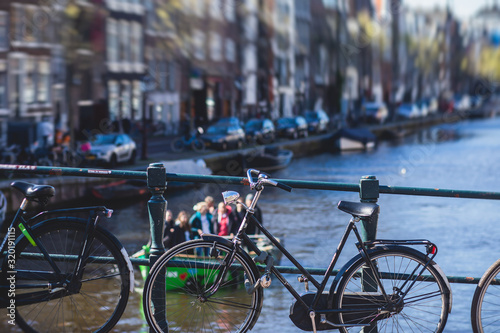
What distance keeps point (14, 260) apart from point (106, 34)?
2921cm

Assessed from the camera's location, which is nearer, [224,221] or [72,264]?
[72,264]

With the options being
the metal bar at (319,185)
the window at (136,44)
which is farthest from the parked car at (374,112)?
the metal bar at (319,185)

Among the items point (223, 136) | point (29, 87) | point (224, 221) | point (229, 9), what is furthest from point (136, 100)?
point (224, 221)

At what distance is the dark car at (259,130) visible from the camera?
32312 mm

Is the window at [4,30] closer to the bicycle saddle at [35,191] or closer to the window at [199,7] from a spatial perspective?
the window at [199,7]

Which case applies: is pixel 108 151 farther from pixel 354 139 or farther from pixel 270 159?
pixel 354 139

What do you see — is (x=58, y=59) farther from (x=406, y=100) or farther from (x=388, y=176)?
(x=406, y=100)

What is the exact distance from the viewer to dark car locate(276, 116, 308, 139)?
1355 inches

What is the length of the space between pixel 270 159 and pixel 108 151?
468 inches

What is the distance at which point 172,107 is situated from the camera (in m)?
29.1

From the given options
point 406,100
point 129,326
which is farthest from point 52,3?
point 406,100

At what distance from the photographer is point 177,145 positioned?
3105 cm

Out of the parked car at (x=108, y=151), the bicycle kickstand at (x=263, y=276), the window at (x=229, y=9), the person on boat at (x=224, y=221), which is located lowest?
the person on boat at (x=224, y=221)

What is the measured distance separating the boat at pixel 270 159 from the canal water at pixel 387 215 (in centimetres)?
177
